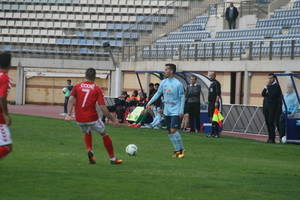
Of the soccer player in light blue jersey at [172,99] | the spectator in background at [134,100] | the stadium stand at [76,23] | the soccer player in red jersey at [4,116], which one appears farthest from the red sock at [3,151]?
the stadium stand at [76,23]

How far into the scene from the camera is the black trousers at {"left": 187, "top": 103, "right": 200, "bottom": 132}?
93.7ft

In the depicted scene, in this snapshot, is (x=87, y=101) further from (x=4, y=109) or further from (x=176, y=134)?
(x=4, y=109)

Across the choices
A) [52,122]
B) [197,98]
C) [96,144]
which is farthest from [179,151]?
[52,122]

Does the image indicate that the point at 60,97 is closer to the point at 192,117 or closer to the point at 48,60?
the point at 48,60

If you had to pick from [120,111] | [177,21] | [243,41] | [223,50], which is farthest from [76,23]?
[120,111]

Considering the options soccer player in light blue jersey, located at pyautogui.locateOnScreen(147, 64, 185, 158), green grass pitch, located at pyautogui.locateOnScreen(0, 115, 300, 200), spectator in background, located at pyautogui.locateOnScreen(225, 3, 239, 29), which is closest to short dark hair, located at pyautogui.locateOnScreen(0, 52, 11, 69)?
green grass pitch, located at pyautogui.locateOnScreen(0, 115, 300, 200)

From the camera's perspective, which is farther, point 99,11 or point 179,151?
point 99,11

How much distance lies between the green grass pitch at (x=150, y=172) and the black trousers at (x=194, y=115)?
5.58m

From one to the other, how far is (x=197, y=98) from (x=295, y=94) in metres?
4.04

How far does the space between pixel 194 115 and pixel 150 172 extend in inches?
584

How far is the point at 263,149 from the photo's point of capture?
21.5 metres

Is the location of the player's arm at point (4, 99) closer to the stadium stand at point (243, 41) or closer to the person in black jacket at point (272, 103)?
the person in black jacket at point (272, 103)

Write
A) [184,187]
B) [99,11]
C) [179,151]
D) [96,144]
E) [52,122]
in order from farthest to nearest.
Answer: [99,11] → [52,122] → [96,144] → [179,151] → [184,187]

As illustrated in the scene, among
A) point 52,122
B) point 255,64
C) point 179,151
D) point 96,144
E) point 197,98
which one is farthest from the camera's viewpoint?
point 255,64
